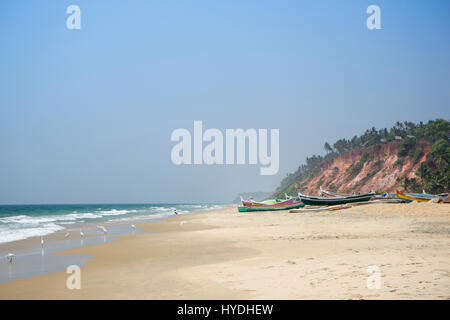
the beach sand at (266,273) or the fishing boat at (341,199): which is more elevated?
the beach sand at (266,273)

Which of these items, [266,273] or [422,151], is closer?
[266,273]

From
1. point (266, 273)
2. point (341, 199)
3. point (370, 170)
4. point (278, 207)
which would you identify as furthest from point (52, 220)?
point (370, 170)

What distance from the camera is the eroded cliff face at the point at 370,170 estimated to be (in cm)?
7962

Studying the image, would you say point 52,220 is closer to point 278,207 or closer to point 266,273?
point 278,207

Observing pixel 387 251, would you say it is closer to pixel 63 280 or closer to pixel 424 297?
pixel 424 297

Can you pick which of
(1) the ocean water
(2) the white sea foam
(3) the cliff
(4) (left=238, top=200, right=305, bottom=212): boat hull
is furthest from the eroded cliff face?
(2) the white sea foam

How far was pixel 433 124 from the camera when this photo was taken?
9719 centimetres

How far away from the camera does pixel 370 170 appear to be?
91875mm

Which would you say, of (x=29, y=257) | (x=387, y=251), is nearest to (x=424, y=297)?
(x=387, y=251)

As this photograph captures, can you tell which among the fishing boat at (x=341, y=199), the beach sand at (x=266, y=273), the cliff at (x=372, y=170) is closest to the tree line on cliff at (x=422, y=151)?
the cliff at (x=372, y=170)

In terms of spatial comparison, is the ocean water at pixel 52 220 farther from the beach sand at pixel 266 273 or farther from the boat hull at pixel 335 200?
the boat hull at pixel 335 200

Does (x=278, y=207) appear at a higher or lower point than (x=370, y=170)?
lower

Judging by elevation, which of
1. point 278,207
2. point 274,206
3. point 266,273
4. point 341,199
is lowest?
point 278,207
